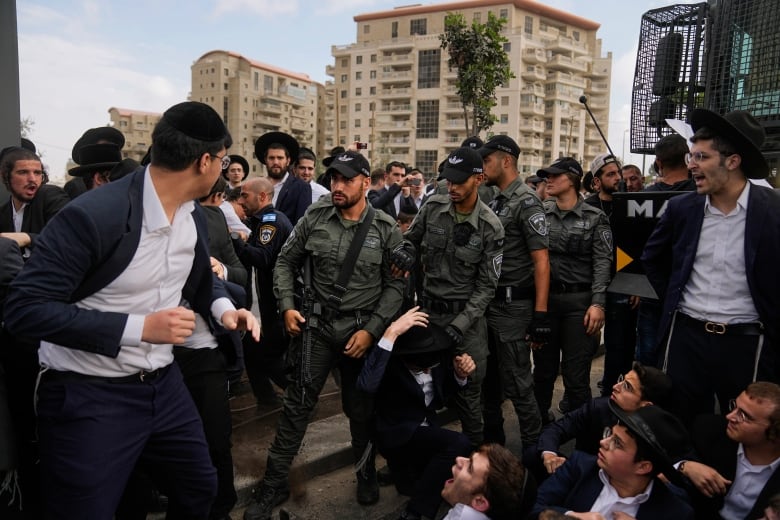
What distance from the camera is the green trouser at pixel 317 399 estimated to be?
3541mm

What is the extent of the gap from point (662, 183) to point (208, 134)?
392 cm

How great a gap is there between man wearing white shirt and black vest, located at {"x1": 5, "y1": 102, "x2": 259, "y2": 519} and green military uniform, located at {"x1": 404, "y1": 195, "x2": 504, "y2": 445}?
6.06ft

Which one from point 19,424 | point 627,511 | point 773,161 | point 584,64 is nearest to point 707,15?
point 773,161

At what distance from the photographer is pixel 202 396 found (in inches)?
121

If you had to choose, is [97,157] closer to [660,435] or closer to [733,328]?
[660,435]

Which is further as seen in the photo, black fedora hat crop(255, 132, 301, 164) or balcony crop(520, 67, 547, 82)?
balcony crop(520, 67, 547, 82)

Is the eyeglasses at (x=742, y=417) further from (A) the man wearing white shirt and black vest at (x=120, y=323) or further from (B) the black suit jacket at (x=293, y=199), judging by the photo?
(B) the black suit jacket at (x=293, y=199)

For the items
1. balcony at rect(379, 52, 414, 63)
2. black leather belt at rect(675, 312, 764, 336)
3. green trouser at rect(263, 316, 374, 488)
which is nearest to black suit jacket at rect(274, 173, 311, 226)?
green trouser at rect(263, 316, 374, 488)

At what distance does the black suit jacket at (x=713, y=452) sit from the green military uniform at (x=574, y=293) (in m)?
1.43

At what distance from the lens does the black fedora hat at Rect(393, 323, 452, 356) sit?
356 cm

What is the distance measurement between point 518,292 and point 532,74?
74.4 meters

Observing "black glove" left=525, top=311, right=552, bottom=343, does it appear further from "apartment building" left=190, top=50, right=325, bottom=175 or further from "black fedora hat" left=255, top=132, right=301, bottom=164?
"apartment building" left=190, top=50, right=325, bottom=175

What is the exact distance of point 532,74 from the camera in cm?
7319

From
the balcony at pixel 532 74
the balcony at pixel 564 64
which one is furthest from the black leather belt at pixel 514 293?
the balcony at pixel 564 64
